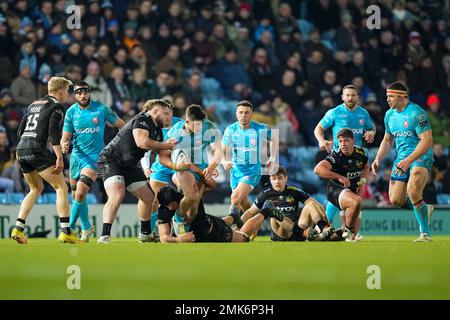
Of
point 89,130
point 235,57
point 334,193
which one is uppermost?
point 235,57

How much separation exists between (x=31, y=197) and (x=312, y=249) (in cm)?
417

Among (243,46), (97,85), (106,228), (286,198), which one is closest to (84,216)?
(106,228)

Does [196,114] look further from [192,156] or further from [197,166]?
[192,156]

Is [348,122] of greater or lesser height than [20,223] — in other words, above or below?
above

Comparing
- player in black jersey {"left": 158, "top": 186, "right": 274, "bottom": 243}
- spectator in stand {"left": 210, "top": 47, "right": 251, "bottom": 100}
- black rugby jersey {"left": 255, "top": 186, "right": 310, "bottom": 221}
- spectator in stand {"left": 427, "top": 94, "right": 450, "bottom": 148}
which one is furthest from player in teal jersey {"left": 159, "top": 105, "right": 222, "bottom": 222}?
spectator in stand {"left": 427, "top": 94, "right": 450, "bottom": 148}

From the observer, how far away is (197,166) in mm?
15547

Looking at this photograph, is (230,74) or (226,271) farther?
(230,74)

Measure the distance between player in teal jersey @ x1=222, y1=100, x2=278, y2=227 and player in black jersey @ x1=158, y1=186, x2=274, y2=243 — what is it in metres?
2.53

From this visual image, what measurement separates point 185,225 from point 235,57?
11.6 m

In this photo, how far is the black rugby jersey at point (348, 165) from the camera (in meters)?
15.7

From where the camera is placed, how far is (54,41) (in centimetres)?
2344

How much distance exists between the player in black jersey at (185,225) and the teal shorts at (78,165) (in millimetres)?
2281

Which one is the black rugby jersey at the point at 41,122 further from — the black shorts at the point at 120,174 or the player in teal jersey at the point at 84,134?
the player in teal jersey at the point at 84,134

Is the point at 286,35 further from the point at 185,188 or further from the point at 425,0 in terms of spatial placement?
the point at 185,188
